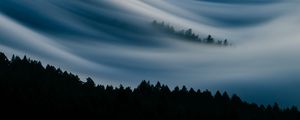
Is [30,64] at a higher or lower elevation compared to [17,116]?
higher

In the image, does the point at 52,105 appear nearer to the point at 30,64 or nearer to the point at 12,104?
the point at 12,104

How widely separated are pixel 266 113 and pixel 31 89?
28.8 metres

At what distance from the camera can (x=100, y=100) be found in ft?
311

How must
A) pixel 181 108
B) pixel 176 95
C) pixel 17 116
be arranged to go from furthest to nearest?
pixel 176 95, pixel 181 108, pixel 17 116


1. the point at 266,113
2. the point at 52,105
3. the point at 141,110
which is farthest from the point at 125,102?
the point at 266,113

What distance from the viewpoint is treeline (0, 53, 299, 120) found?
91.6m

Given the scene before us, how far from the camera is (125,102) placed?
314 feet

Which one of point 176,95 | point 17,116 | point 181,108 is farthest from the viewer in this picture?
point 176,95

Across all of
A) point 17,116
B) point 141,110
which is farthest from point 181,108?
point 17,116

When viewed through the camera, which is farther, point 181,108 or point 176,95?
point 176,95

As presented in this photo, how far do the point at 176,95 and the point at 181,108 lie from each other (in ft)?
22.3

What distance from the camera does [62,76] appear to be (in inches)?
4001

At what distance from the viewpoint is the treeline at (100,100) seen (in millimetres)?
91625

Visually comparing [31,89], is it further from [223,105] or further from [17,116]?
[223,105]
